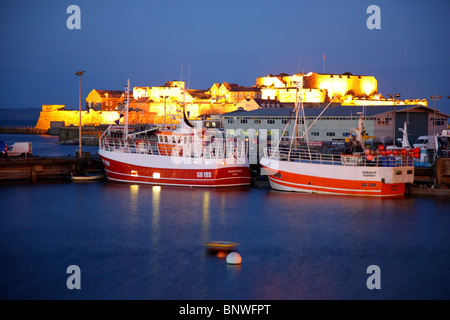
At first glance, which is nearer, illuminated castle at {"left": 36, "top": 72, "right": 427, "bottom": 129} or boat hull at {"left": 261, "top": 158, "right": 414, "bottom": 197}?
boat hull at {"left": 261, "top": 158, "right": 414, "bottom": 197}

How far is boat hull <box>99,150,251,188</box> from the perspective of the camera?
91.5 ft

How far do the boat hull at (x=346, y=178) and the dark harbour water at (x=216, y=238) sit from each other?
479 millimetres

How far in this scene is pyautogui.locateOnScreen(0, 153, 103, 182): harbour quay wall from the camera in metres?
30.6

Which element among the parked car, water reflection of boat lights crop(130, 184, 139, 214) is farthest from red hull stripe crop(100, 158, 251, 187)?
the parked car

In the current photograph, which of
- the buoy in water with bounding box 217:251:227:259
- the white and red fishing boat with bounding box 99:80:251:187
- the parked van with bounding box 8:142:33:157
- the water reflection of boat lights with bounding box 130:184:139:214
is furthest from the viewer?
the parked van with bounding box 8:142:33:157

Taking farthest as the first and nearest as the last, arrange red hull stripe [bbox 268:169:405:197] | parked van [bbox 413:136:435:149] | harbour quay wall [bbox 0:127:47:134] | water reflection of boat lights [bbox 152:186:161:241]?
1. harbour quay wall [bbox 0:127:47:134]
2. parked van [bbox 413:136:435:149]
3. red hull stripe [bbox 268:169:405:197]
4. water reflection of boat lights [bbox 152:186:161:241]

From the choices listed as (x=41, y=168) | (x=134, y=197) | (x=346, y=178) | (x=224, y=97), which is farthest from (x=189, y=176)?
(x=224, y=97)

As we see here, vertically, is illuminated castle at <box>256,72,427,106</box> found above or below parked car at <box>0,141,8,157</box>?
above

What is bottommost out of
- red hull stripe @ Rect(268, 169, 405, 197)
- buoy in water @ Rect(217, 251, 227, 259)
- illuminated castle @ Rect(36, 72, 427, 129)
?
buoy in water @ Rect(217, 251, 227, 259)

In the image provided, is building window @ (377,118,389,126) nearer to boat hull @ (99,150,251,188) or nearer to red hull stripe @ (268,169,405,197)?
boat hull @ (99,150,251,188)

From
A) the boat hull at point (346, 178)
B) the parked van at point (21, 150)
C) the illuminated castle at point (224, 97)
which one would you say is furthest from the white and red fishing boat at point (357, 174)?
the illuminated castle at point (224, 97)

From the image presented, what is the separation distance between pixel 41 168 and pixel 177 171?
8105 millimetres

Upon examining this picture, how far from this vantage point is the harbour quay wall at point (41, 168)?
30.6 m

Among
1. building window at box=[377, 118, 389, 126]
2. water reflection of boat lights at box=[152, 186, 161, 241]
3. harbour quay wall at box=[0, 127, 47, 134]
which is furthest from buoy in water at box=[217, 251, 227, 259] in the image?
harbour quay wall at box=[0, 127, 47, 134]
